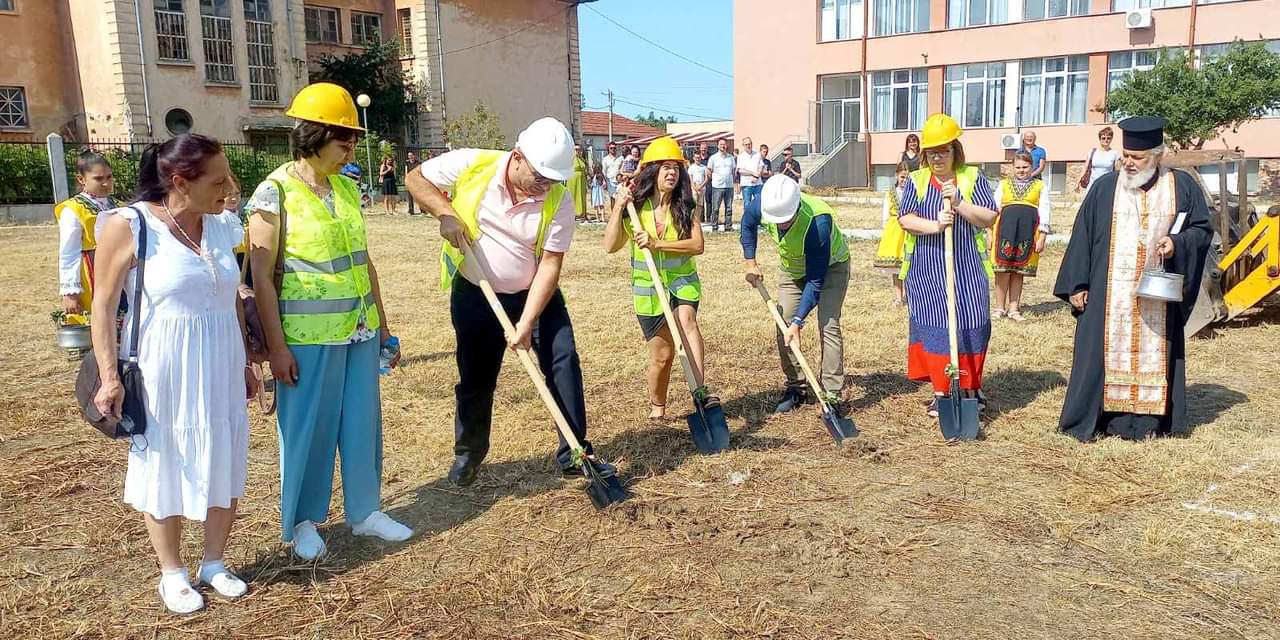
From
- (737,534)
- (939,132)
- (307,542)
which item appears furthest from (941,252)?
(307,542)

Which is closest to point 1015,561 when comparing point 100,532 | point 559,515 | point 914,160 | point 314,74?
point 559,515

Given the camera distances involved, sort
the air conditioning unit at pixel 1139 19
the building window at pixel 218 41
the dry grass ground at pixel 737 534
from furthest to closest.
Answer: the building window at pixel 218 41
the air conditioning unit at pixel 1139 19
the dry grass ground at pixel 737 534

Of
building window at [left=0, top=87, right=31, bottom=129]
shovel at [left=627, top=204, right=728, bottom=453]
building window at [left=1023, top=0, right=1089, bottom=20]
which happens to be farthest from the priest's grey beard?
building window at [left=0, top=87, right=31, bottom=129]

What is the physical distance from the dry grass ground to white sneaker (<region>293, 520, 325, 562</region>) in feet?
0.17

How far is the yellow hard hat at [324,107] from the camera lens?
333 cm

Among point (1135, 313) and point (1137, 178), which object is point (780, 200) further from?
point (1135, 313)

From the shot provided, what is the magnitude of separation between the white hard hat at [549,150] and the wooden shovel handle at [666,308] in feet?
4.09

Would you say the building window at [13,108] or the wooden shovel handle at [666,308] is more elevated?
the building window at [13,108]

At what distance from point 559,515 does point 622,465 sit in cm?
76

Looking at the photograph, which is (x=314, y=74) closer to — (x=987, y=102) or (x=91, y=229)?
(x=987, y=102)

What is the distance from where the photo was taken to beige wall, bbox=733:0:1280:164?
26.9 m

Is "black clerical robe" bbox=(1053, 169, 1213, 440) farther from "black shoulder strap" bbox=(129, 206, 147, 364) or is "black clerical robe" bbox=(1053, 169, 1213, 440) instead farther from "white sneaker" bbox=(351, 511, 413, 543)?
"black shoulder strap" bbox=(129, 206, 147, 364)

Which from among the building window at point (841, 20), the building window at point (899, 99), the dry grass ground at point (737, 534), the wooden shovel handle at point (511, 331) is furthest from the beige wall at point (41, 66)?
the wooden shovel handle at point (511, 331)

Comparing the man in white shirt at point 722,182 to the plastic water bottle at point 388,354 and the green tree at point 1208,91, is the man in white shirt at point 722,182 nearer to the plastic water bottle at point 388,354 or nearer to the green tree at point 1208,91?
the plastic water bottle at point 388,354
